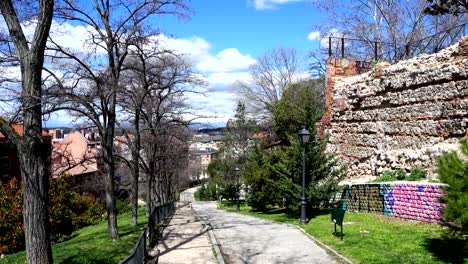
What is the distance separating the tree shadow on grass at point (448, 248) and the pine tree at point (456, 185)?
1.09 m

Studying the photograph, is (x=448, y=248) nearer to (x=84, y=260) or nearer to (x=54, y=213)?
(x=84, y=260)

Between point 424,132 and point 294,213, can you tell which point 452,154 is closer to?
point 424,132

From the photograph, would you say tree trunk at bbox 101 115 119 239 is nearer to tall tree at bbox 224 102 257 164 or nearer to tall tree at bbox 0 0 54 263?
tall tree at bbox 0 0 54 263

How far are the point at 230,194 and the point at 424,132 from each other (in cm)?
3703

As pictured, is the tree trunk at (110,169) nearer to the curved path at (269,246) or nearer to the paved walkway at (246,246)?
the paved walkway at (246,246)

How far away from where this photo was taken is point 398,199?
15.1 metres

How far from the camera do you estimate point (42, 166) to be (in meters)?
7.95

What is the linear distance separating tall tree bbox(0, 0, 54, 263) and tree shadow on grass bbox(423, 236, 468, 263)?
715 cm

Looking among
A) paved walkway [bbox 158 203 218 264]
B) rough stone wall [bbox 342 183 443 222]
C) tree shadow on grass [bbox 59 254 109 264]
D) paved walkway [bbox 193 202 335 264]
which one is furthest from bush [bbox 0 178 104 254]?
rough stone wall [bbox 342 183 443 222]

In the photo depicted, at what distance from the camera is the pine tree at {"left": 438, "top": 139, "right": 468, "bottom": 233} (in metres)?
7.20

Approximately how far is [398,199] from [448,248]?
229 inches

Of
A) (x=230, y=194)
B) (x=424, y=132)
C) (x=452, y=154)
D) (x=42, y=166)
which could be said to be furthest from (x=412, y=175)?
(x=230, y=194)

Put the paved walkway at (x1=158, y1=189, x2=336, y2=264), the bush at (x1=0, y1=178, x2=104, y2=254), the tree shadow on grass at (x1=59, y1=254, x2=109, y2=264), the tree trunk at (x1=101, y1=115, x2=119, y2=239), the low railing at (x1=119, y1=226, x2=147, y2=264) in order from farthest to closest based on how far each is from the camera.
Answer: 1. the bush at (x1=0, y1=178, x2=104, y2=254)
2. the tree trunk at (x1=101, y1=115, x2=119, y2=239)
3. the tree shadow on grass at (x1=59, y1=254, x2=109, y2=264)
4. the paved walkway at (x1=158, y1=189, x2=336, y2=264)
5. the low railing at (x1=119, y1=226, x2=147, y2=264)

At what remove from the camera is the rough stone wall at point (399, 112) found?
16812 millimetres
